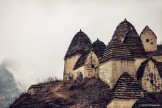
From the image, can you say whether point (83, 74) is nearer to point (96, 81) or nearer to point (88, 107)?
point (96, 81)

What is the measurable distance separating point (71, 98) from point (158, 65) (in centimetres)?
1240

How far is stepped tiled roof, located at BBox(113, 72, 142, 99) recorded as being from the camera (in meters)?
55.7

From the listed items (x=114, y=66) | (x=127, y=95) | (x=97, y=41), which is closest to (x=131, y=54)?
(x=114, y=66)

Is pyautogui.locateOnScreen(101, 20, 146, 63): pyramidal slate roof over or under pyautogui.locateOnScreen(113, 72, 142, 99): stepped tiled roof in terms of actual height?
over

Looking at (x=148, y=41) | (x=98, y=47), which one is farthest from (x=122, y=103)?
(x=148, y=41)

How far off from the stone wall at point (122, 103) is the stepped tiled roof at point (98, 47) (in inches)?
581

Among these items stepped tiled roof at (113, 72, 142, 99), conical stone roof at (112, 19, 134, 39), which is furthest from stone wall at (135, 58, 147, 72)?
stepped tiled roof at (113, 72, 142, 99)

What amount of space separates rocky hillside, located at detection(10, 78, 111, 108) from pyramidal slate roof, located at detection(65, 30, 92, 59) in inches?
245

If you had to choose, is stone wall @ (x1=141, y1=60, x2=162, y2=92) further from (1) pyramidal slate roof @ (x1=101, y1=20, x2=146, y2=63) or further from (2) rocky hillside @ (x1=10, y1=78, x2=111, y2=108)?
(2) rocky hillside @ (x1=10, y1=78, x2=111, y2=108)

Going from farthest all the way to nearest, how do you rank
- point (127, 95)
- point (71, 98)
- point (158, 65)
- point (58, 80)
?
point (58, 80) → point (158, 65) → point (71, 98) → point (127, 95)

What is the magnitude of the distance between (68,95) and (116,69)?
7335 mm

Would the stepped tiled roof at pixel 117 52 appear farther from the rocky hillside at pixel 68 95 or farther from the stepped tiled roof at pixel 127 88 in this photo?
the rocky hillside at pixel 68 95

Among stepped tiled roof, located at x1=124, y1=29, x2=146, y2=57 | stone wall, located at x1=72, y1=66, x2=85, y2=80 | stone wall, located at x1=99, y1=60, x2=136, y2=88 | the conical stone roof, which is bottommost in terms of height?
stone wall, located at x1=99, y1=60, x2=136, y2=88

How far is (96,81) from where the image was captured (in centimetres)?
6172
